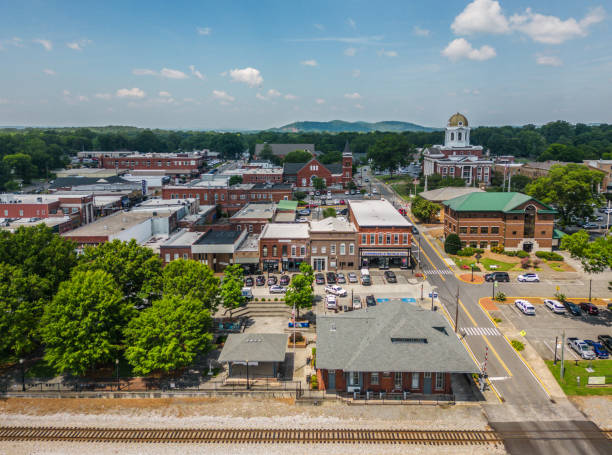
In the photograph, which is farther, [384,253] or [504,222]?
[504,222]

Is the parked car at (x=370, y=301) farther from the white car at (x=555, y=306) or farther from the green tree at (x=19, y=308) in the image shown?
the green tree at (x=19, y=308)

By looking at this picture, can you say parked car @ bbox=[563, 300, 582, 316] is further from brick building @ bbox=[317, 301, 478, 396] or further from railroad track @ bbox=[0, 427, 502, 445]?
railroad track @ bbox=[0, 427, 502, 445]

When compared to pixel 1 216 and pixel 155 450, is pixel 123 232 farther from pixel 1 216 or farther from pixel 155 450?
pixel 155 450

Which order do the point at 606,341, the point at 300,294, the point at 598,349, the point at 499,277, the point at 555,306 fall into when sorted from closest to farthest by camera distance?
1. the point at 598,349
2. the point at 606,341
3. the point at 300,294
4. the point at 555,306
5. the point at 499,277

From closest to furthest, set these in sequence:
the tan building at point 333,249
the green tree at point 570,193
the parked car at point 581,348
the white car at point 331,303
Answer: the parked car at point 581,348 < the white car at point 331,303 < the tan building at point 333,249 < the green tree at point 570,193

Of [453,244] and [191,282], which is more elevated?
[191,282]

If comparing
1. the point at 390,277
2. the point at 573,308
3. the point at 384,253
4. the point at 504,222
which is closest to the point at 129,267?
the point at 390,277

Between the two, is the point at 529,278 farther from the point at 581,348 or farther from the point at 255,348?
the point at 255,348

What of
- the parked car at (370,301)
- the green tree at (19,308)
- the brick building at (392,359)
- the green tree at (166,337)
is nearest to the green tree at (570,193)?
the parked car at (370,301)
